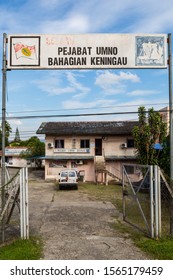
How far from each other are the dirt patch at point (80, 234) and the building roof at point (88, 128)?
15.8m

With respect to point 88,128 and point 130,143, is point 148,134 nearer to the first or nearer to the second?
point 130,143

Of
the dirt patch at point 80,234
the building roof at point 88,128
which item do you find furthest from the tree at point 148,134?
the building roof at point 88,128

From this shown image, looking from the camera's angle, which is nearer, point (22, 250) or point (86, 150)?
point (22, 250)

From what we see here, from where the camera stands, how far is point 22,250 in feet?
21.2

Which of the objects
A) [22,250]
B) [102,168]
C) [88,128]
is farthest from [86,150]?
[22,250]

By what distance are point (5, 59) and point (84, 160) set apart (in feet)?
72.5

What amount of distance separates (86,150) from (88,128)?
260cm

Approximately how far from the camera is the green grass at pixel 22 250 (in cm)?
609

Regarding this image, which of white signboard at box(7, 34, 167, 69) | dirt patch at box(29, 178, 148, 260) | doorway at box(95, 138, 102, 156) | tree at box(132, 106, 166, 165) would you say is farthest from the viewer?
doorway at box(95, 138, 102, 156)

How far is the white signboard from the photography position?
757cm

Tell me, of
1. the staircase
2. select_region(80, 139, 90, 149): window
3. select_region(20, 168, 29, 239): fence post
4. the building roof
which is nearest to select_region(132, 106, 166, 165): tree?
the staircase

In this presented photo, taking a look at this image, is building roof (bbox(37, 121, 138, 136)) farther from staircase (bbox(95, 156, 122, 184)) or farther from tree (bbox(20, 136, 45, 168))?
tree (bbox(20, 136, 45, 168))

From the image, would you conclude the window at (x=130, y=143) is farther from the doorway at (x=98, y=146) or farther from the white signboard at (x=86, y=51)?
the white signboard at (x=86, y=51)

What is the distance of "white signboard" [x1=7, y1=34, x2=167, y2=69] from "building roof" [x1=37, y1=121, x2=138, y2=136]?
21003mm
